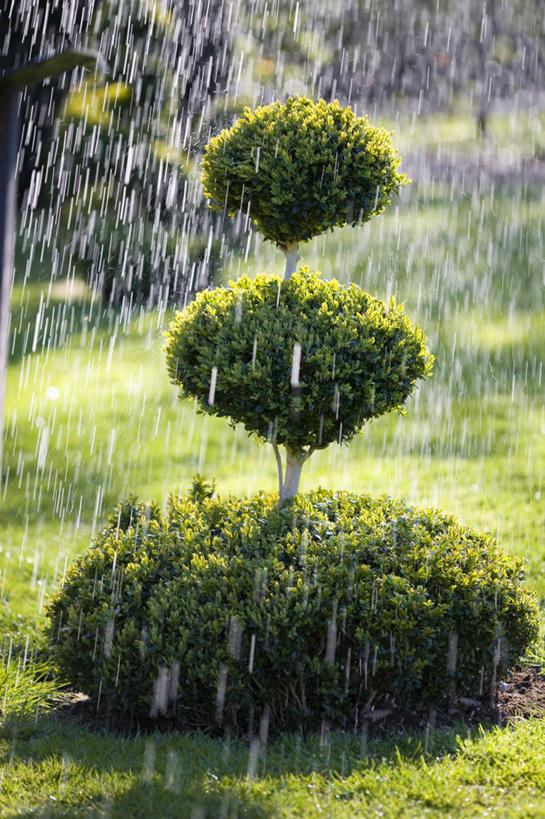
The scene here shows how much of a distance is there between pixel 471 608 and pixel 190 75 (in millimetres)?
17897

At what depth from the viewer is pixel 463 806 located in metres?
3.83

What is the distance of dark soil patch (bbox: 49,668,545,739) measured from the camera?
4730 mm

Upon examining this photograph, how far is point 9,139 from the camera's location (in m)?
3.38

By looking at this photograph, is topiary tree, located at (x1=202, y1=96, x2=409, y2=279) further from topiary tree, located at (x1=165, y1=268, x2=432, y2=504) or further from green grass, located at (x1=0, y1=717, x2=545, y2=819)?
green grass, located at (x1=0, y1=717, x2=545, y2=819)

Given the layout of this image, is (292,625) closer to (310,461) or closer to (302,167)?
(302,167)

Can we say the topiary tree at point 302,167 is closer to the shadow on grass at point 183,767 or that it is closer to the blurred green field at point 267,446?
the shadow on grass at point 183,767

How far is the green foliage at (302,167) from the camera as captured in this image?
5.61m

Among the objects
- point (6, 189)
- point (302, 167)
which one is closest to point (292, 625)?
point (6, 189)

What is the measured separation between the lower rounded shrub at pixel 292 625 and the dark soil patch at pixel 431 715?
0.07m

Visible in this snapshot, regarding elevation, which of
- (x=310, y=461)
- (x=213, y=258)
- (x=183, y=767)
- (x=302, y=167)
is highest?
(x=213, y=258)

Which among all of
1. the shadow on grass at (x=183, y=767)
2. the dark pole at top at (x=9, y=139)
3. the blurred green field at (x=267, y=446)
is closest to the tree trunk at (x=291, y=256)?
the dark pole at top at (x=9, y=139)

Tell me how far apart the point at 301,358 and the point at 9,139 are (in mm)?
2387

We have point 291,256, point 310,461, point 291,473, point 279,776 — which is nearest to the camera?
point 279,776

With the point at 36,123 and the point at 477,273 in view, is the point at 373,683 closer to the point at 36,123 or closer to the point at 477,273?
the point at 477,273
